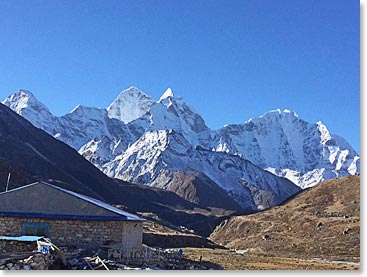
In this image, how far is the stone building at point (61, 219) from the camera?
1742 centimetres

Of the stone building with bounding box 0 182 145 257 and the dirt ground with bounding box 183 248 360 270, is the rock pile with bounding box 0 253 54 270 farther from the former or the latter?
the dirt ground with bounding box 183 248 360 270

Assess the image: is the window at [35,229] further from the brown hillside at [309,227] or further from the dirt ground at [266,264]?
the brown hillside at [309,227]

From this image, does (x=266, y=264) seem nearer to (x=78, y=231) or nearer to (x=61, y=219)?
(x=78, y=231)

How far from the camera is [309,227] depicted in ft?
174

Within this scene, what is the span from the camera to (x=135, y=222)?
1947 cm

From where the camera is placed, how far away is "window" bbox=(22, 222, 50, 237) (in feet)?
57.4

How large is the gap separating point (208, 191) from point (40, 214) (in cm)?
11577

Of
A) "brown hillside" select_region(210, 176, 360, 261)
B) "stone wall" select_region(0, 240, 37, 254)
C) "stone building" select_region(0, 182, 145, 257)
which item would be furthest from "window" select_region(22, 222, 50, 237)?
"brown hillside" select_region(210, 176, 360, 261)

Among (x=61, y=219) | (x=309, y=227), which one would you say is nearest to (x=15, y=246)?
(x=61, y=219)

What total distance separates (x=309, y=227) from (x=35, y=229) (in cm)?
3968

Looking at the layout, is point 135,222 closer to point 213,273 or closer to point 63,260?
point 63,260

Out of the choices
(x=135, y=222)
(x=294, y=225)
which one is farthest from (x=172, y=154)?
(x=135, y=222)

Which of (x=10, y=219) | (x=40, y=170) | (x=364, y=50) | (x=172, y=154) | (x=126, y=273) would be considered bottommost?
(x=126, y=273)

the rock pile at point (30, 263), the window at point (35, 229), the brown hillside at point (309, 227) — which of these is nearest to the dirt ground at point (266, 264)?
the brown hillside at point (309, 227)
